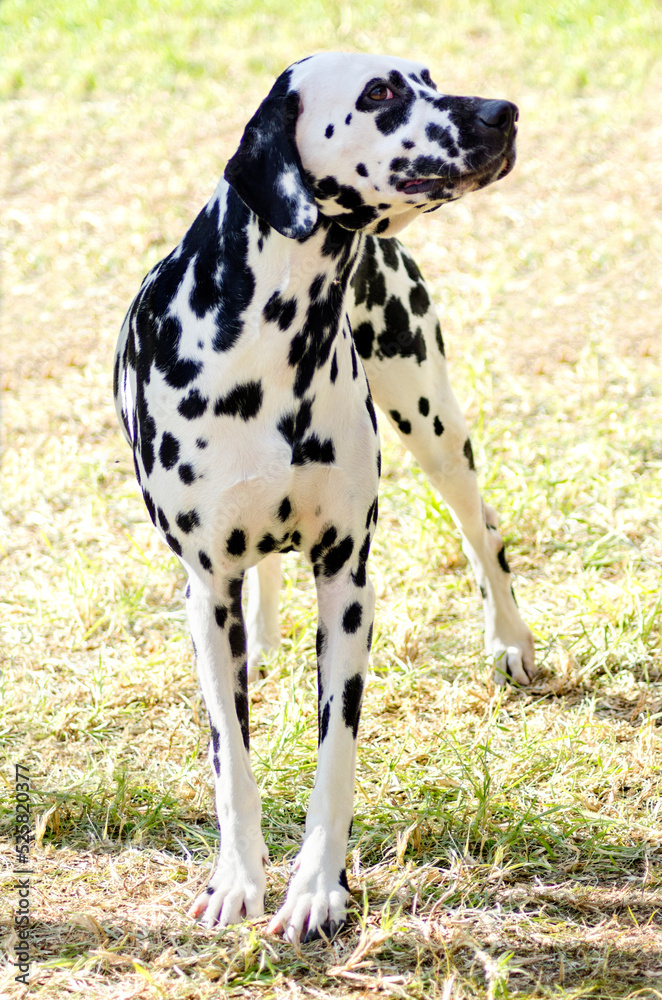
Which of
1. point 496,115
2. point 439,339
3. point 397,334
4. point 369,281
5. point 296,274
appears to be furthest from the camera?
point 439,339

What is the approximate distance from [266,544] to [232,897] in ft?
2.92

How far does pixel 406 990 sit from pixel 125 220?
6.91 meters

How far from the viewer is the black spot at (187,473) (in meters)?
2.63

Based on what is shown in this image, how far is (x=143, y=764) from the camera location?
3543 millimetres

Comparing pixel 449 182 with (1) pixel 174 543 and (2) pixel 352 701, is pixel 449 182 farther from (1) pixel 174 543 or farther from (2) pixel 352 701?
(2) pixel 352 701

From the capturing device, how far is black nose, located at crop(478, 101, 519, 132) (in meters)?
2.43

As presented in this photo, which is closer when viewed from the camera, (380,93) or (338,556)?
(380,93)

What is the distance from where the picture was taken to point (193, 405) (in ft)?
8.65

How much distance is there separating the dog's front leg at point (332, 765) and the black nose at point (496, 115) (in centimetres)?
111

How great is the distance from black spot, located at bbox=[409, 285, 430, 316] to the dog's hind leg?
3.55ft

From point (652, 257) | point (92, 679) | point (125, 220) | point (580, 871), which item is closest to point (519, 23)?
point (652, 257)

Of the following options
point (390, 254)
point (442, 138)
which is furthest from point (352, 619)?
point (390, 254)

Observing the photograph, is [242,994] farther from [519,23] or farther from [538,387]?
[519,23]

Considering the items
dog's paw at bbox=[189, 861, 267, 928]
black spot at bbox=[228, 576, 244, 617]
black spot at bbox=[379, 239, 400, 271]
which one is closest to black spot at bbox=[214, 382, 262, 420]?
black spot at bbox=[228, 576, 244, 617]
